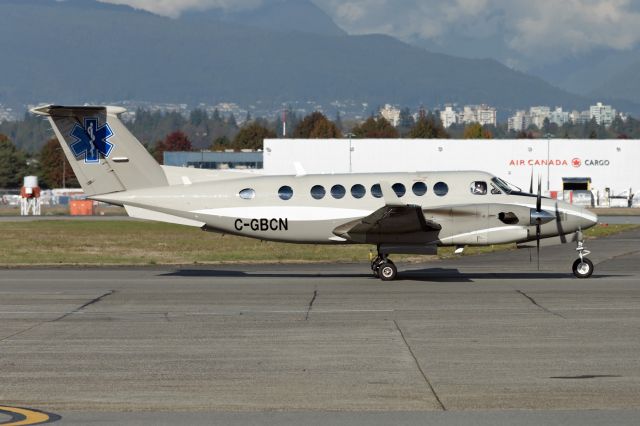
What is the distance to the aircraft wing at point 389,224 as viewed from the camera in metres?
24.0

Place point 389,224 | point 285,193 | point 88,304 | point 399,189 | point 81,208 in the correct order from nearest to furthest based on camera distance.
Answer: point 88,304 < point 389,224 < point 399,189 < point 285,193 < point 81,208

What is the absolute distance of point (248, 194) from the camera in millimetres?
25812

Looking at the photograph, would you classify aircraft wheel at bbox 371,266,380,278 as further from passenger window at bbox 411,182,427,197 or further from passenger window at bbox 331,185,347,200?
passenger window at bbox 411,182,427,197

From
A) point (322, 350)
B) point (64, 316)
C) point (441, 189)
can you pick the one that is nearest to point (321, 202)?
point (441, 189)

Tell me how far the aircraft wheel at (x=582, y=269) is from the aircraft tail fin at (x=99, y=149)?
420 inches

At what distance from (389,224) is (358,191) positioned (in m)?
1.39

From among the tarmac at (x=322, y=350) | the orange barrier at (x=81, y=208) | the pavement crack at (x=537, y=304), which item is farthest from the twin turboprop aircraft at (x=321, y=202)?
the orange barrier at (x=81, y=208)

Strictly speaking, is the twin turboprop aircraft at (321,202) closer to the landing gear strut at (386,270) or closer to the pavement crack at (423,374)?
the landing gear strut at (386,270)

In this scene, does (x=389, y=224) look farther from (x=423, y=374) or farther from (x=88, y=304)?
(x=423, y=374)

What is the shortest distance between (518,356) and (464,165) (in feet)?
241

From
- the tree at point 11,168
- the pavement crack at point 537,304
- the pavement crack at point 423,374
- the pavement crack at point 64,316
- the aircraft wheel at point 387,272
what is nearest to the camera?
the pavement crack at point 423,374

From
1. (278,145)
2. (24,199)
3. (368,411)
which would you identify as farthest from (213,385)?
(278,145)

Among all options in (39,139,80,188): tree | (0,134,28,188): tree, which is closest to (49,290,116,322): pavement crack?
(0,134,28,188): tree

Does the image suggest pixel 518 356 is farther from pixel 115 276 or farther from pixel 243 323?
pixel 115 276
